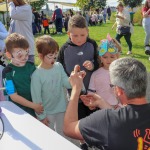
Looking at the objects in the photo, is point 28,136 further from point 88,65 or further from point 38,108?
point 88,65

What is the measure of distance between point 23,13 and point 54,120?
2.47 metres

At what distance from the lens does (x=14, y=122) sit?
1.76m

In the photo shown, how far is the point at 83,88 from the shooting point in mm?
2680

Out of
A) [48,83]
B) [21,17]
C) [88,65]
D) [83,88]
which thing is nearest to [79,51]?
[88,65]

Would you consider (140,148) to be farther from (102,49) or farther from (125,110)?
(102,49)

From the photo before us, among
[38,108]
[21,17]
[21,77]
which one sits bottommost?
[38,108]

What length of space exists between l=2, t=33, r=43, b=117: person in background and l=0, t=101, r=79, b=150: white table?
0.58 metres

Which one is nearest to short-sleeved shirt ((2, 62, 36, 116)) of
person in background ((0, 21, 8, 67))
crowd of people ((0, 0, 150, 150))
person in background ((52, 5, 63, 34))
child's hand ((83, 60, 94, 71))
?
crowd of people ((0, 0, 150, 150))

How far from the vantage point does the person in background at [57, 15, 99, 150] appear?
9.32 feet

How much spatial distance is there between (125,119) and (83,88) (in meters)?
1.15

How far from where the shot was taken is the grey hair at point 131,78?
5.21ft

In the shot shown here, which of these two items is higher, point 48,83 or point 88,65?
point 88,65

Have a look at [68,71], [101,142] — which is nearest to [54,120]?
[68,71]

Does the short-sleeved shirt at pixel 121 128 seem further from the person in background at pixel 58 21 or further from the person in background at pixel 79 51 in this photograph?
the person in background at pixel 58 21
